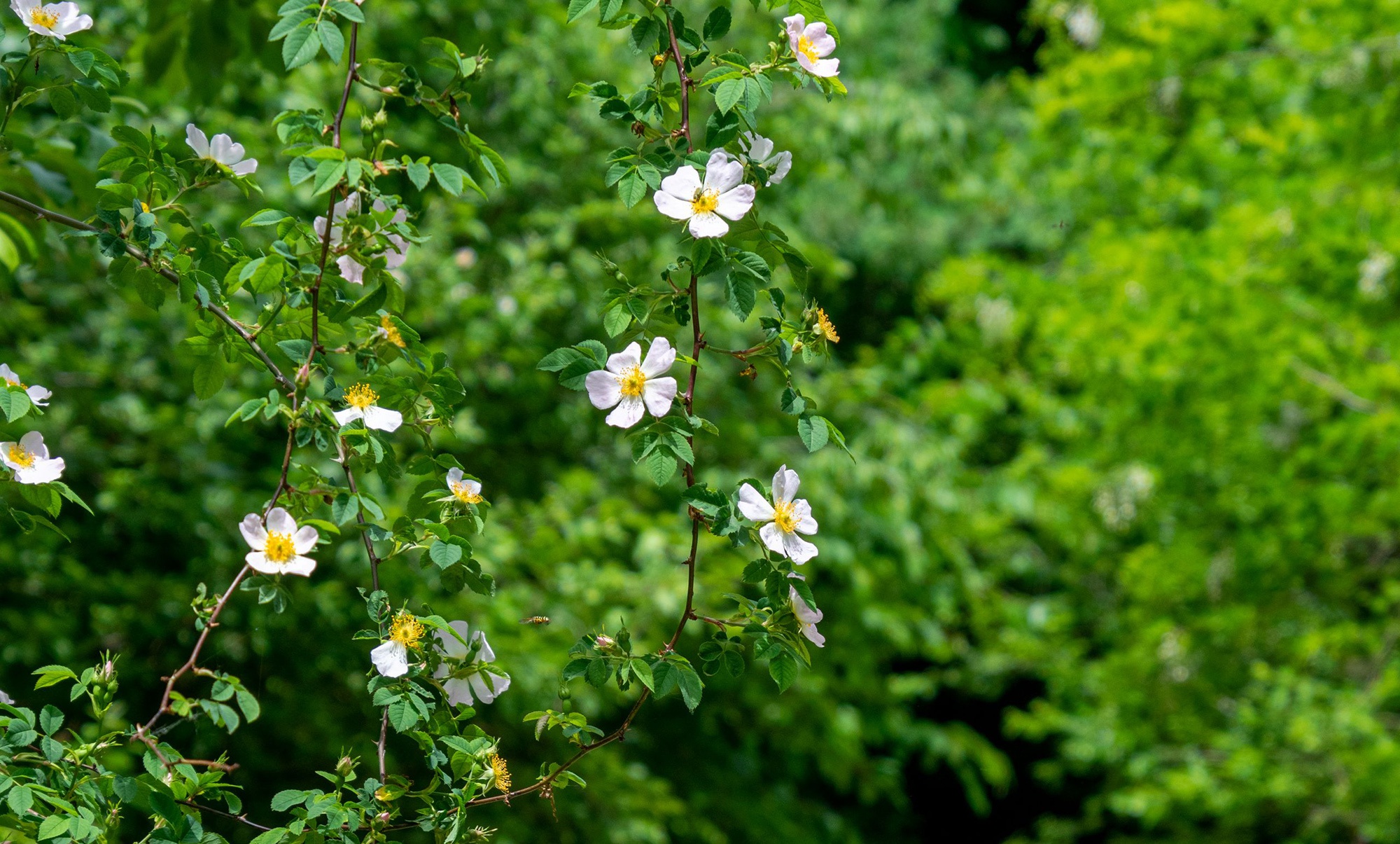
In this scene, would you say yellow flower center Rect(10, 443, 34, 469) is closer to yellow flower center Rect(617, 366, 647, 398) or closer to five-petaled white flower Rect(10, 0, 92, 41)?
five-petaled white flower Rect(10, 0, 92, 41)

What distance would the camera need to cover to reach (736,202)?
3.09ft

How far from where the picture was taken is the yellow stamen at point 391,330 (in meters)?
1.03

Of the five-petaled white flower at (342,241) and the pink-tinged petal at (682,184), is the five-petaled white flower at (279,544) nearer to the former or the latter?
the five-petaled white flower at (342,241)

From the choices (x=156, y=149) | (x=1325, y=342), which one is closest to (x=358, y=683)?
(x=156, y=149)

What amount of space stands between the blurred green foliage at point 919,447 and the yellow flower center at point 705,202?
1062 mm

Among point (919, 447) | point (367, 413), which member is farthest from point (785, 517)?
point (919, 447)

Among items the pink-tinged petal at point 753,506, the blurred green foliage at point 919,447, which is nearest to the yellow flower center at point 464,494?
the pink-tinged petal at point 753,506

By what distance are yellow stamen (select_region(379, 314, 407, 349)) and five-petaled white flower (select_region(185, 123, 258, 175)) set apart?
198 mm

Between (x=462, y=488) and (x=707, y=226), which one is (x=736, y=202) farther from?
(x=462, y=488)

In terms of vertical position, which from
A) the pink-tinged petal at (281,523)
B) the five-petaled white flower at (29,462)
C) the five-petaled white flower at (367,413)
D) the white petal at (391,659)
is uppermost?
the five-petaled white flower at (367,413)

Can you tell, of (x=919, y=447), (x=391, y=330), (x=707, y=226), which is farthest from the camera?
(x=919, y=447)

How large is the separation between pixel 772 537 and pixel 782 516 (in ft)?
0.07

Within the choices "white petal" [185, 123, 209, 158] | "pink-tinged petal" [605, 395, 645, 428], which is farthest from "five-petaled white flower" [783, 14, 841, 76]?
"white petal" [185, 123, 209, 158]

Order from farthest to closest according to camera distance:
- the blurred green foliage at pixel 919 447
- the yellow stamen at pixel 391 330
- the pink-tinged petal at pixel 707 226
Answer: the blurred green foliage at pixel 919 447 → the yellow stamen at pixel 391 330 → the pink-tinged petal at pixel 707 226
